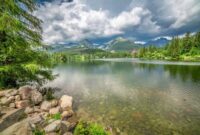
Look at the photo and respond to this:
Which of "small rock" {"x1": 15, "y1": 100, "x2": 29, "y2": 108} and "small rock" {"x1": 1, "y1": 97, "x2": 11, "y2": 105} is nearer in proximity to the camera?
"small rock" {"x1": 1, "y1": 97, "x2": 11, "y2": 105}

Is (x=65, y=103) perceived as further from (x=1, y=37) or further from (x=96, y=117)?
(x=1, y=37)

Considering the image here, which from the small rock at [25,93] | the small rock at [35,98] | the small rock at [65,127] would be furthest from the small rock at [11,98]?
the small rock at [65,127]

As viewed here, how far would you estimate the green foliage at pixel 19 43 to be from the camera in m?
13.0

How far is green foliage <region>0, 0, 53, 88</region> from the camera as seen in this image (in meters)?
13.0

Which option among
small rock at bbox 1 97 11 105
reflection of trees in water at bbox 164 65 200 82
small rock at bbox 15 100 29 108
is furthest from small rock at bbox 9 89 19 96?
reflection of trees in water at bbox 164 65 200 82

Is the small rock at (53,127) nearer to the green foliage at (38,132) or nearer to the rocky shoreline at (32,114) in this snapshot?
the rocky shoreline at (32,114)

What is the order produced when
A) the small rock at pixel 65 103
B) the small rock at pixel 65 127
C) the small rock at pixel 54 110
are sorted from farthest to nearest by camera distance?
the small rock at pixel 65 103
the small rock at pixel 54 110
the small rock at pixel 65 127

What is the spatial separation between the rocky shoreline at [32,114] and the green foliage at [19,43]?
2.29 m

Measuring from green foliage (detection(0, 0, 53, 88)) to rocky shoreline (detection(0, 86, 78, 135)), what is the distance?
2290mm

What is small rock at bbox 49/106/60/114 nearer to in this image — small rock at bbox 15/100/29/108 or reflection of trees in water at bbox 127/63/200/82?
small rock at bbox 15/100/29/108

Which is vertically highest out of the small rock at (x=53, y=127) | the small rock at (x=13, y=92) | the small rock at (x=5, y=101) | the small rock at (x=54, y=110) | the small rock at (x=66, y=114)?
the small rock at (x=13, y=92)

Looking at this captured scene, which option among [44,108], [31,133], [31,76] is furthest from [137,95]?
[31,133]

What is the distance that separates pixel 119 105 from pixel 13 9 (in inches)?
574

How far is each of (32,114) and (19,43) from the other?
6.77 meters
